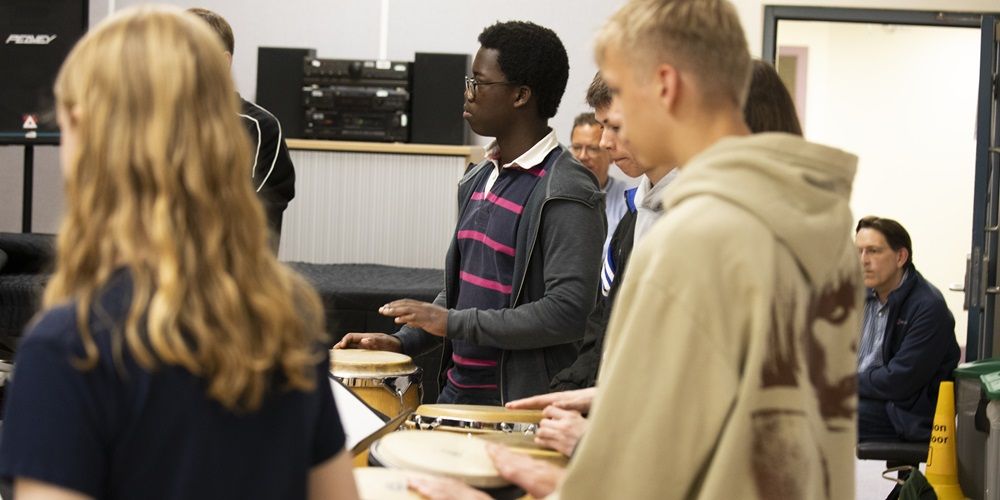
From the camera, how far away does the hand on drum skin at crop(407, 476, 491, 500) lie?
5.05 ft

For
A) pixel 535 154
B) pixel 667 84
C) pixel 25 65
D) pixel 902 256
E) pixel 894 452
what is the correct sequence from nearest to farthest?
pixel 667 84 < pixel 535 154 < pixel 894 452 < pixel 902 256 < pixel 25 65

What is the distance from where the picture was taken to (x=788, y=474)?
4.25ft

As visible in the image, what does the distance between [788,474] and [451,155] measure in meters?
5.10

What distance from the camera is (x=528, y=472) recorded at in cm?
165

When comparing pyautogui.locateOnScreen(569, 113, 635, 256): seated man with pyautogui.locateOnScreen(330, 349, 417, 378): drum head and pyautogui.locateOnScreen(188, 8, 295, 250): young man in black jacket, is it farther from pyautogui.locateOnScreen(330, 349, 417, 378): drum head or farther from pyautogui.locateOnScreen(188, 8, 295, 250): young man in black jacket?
pyautogui.locateOnScreen(330, 349, 417, 378): drum head

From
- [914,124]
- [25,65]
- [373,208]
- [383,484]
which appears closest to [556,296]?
[383,484]

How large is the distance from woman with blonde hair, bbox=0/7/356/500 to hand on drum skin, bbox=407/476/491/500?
0.46 meters

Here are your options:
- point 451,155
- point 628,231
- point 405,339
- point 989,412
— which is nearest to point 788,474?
point 628,231

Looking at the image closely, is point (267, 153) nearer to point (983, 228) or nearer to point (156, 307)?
point (156, 307)

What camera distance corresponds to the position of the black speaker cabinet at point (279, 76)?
6562mm

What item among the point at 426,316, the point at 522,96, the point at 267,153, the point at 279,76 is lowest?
the point at 426,316

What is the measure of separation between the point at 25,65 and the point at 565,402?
5077 millimetres

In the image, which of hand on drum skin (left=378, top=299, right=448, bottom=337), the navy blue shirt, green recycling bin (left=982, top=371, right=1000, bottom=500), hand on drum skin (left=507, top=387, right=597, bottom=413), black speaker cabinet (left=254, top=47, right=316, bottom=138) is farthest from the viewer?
black speaker cabinet (left=254, top=47, right=316, bottom=138)

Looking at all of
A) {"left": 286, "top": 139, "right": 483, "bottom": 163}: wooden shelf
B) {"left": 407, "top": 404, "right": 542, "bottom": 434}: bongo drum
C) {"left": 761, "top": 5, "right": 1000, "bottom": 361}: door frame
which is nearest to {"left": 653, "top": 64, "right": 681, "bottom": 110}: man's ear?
{"left": 407, "top": 404, "right": 542, "bottom": 434}: bongo drum
